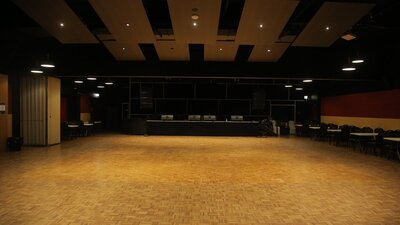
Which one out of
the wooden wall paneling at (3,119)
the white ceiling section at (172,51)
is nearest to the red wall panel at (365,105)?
the white ceiling section at (172,51)

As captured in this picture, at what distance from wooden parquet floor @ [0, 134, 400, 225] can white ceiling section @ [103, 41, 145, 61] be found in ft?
15.3

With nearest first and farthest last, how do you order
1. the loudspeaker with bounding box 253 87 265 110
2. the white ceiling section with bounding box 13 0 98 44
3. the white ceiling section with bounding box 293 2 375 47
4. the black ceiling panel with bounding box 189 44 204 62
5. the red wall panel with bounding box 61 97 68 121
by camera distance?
the white ceiling section with bounding box 13 0 98 44
the white ceiling section with bounding box 293 2 375 47
the black ceiling panel with bounding box 189 44 204 62
the loudspeaker with bounding box 253 87 265 110
the red wall panel with bounding box 61 97 68 121

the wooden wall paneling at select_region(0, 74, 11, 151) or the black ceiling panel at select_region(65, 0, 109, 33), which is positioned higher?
the black ceiling panel at select_region(65, 0, 109, 33)

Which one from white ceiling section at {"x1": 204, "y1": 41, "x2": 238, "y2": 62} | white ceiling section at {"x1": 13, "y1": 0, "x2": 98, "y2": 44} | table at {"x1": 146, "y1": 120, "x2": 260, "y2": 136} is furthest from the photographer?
table at {"x1": 146, "y1": 120, "x2": 260, "y2": 136}

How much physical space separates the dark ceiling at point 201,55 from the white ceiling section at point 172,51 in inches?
12.4

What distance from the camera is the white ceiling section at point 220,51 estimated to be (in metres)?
11.6

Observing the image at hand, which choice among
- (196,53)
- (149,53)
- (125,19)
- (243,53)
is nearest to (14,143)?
(125,19)

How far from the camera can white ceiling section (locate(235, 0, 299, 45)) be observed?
28.5 feet

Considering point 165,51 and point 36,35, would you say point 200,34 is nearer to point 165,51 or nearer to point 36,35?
point 165,51

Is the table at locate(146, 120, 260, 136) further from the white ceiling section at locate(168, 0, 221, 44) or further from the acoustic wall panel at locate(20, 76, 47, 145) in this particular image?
the white ceiling section at locate(168, 0, 221, 44)

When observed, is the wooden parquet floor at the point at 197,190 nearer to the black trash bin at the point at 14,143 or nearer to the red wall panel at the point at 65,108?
the black trash bin at the point at 14,143

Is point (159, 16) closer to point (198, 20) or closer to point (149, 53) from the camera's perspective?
point (198, 20)

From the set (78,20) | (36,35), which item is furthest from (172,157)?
(36,35)

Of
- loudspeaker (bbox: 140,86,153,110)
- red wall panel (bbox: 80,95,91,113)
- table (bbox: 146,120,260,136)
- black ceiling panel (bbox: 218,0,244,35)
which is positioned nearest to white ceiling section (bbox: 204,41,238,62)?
black ceiling panel (bbox: 218,0,244,35)
